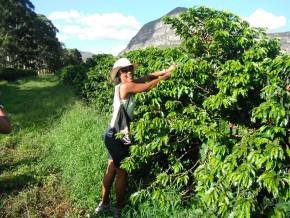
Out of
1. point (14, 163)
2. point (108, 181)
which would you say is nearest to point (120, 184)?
point (108, 181)

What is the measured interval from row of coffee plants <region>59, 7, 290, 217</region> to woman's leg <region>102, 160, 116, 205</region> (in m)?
0.39

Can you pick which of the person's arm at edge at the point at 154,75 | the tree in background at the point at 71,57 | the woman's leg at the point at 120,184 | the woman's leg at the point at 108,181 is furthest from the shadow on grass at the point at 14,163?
the tree in background at the point at 71,57

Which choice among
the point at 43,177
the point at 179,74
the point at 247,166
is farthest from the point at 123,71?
the point at 43,177

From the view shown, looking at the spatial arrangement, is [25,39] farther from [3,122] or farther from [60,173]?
[3,122]

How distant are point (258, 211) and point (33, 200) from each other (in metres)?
3.75

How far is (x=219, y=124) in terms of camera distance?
206 inches

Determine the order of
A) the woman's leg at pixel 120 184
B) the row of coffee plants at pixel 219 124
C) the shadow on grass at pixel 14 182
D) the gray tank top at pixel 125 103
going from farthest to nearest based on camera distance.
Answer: the shadow on grass at pixel 14 182 → the woman's leg at pixel 120 184 → the gray tank top at pixel 125 103 → the row of coffee plants at pixel 219 124

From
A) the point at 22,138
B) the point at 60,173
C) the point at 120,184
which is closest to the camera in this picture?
the point at 120,184

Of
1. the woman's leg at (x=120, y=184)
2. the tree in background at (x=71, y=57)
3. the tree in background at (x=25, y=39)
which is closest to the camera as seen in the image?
the woman's leg at (x=120, y=184)

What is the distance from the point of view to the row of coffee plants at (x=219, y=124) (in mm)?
4180

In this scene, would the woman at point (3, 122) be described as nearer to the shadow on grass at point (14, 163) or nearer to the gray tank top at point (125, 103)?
the gray tank top at point (125, 103)

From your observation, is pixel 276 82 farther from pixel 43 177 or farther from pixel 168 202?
pixel 43 177

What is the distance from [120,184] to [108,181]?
8.1 inches

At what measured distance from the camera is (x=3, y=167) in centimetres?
867
